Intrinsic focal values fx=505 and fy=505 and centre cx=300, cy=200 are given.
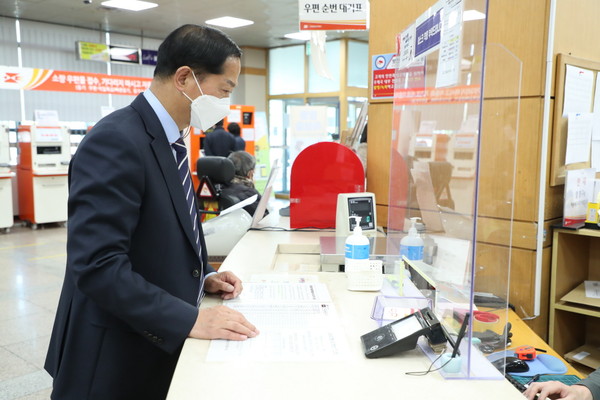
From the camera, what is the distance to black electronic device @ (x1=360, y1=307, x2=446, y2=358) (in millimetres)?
1218

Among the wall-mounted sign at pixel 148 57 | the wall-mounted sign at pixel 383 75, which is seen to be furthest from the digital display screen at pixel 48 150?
the wall-mounted sign at pixel 383 75

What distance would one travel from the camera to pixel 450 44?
1320 millimetres

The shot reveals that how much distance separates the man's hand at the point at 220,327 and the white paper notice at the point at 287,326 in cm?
2

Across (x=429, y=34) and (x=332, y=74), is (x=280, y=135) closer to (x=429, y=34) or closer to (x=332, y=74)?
(x=332, y=74)

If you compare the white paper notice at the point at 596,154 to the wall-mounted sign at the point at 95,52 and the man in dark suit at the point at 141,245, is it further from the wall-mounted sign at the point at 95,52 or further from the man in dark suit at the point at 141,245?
the wall-mounted sign at the point at 95,52

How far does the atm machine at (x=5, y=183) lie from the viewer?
696 cm

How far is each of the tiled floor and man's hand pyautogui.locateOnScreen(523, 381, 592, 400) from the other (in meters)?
2.52

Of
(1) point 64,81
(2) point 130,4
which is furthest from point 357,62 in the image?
(1) point 64,81

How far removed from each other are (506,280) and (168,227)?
130cm

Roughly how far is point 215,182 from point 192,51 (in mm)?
Result: 3173

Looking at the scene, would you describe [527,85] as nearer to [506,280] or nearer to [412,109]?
[412,109]

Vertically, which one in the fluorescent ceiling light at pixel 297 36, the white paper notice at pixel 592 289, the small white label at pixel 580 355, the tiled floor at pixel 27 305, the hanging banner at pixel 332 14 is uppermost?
the fluorescent ceiling light at pixel 297 36

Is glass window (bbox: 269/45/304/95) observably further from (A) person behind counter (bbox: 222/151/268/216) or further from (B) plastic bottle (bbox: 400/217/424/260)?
(B) plastic bottle (bbox: 400/217/424/260)

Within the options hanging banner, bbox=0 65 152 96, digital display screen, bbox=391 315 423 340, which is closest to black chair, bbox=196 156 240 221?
digital display screen, bbox=391 315 423 340
